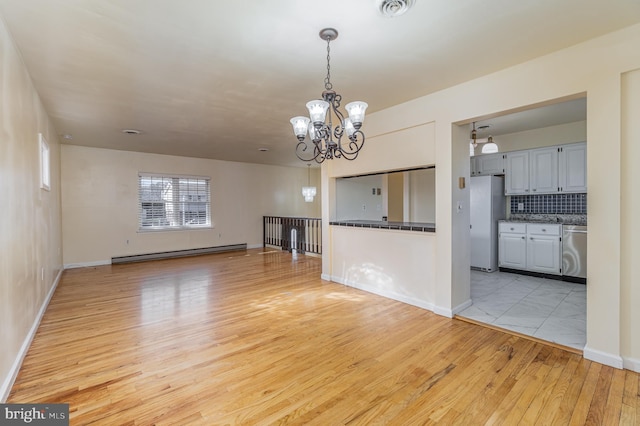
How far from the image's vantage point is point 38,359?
2482 millimetres

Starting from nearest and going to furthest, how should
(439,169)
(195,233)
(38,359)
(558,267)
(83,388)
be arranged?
(83,388) → (38,359) → (439,169) → (558,267) → (195,233)

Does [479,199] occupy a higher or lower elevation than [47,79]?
lower

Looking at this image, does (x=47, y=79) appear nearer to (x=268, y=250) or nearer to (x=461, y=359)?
(x=461, y=359)

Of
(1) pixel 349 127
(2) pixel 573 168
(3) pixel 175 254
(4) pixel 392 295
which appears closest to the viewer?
(1) pixel 349 127

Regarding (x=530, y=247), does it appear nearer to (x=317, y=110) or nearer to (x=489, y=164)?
(x=489, y=164)

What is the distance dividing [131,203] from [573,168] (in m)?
8.28

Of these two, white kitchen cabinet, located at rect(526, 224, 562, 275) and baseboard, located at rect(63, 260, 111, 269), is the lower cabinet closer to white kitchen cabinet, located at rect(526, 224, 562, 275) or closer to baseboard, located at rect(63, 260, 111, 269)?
white kitchen cabinet, located at rect(526, 224, 562, 275)

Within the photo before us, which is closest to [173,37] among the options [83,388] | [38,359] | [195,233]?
[83,388]

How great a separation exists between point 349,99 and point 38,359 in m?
3.77

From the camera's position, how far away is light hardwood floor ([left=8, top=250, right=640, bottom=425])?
1.84m

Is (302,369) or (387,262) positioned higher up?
(387,262)

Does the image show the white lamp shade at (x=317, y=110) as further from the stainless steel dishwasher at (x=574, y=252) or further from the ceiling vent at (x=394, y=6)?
the stainless steel dishwasher at (x=574, y=252)

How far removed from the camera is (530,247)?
16.4 feet

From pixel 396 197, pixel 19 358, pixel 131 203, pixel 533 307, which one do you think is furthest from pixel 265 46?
pixel 131 203
